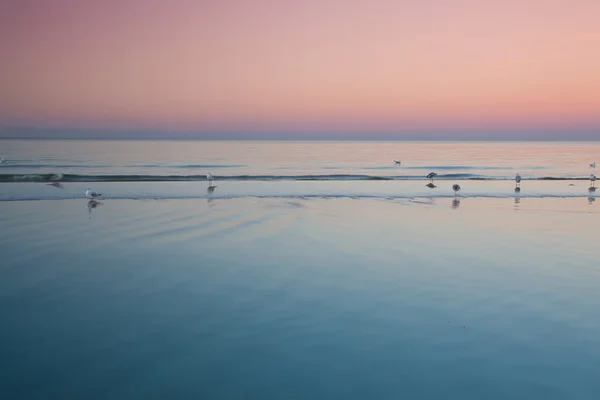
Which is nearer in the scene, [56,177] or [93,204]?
[93,204]

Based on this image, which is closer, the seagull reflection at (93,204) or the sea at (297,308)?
the sea at (297,308)

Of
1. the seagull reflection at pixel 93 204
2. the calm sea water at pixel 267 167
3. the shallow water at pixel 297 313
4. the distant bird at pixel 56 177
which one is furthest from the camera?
the calm sea water at pixel 267 167

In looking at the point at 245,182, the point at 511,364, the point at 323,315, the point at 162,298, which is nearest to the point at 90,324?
the point at 162,298

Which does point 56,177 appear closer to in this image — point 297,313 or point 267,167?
point 267,167

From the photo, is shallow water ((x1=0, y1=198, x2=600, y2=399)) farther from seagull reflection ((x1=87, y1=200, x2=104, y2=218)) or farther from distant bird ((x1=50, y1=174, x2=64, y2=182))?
distant bird ((x1=50, y1=174, x2=64, y2=182))

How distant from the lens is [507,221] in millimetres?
16703

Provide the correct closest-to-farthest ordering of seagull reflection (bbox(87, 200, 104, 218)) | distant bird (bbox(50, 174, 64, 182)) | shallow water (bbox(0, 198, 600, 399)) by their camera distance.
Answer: shallow water (bbox(0, 198, 600, 399)) < seagull reflection (bbox(87, 200, 104, 218)) < distant bird (bbox(50, 174, 64, 182))

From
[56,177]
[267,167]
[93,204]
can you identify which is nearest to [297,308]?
[93,204]

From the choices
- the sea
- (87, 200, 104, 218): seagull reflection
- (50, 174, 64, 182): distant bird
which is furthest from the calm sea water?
the sea

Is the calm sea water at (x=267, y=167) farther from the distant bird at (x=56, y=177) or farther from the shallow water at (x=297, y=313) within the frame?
the shallow water at (x=297, y=313)

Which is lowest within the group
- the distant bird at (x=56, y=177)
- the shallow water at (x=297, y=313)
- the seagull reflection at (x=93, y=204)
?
the shallow water at (x=297, y=313)

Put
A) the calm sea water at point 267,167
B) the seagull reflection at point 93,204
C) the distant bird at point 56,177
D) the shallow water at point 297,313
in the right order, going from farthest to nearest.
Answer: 1. the calm sea water at point 267,167
2. the distant bird at point 56,177
3. the seagull reflection at point 93,204
4. the shallow water at point 297,313

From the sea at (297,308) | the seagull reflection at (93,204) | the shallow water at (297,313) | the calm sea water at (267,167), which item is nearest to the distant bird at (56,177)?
the calm sea water at (267,167)

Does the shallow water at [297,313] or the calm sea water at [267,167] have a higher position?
the calm sea water at [267,167]
